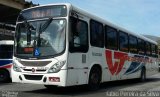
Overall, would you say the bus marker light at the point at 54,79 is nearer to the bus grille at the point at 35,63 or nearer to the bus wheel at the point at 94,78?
Answer: the bus grille at the point at 35,63

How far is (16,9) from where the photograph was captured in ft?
123

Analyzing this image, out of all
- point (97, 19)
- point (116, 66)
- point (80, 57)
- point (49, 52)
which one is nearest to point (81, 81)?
point (80, 57)

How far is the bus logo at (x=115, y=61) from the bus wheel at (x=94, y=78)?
112 cm

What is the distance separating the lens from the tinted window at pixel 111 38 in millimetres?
15602

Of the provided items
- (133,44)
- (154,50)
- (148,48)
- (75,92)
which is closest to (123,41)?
(133,44)

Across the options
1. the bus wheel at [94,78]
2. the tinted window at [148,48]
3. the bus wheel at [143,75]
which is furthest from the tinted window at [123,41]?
the tinted window at [148,48]

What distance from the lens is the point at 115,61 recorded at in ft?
54.7

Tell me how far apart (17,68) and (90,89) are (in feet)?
9.84

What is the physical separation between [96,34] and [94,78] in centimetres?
173

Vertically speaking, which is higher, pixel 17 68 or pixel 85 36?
pixel 85 36

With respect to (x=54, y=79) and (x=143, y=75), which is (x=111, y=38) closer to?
(x=54, y=79)

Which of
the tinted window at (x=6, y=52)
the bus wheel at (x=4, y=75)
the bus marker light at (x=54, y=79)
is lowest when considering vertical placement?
the bus wheel at (x=4, y=75)

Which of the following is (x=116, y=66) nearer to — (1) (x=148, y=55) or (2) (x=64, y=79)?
(2) (x=64, y=79)

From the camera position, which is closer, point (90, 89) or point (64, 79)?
point (64, 79)
